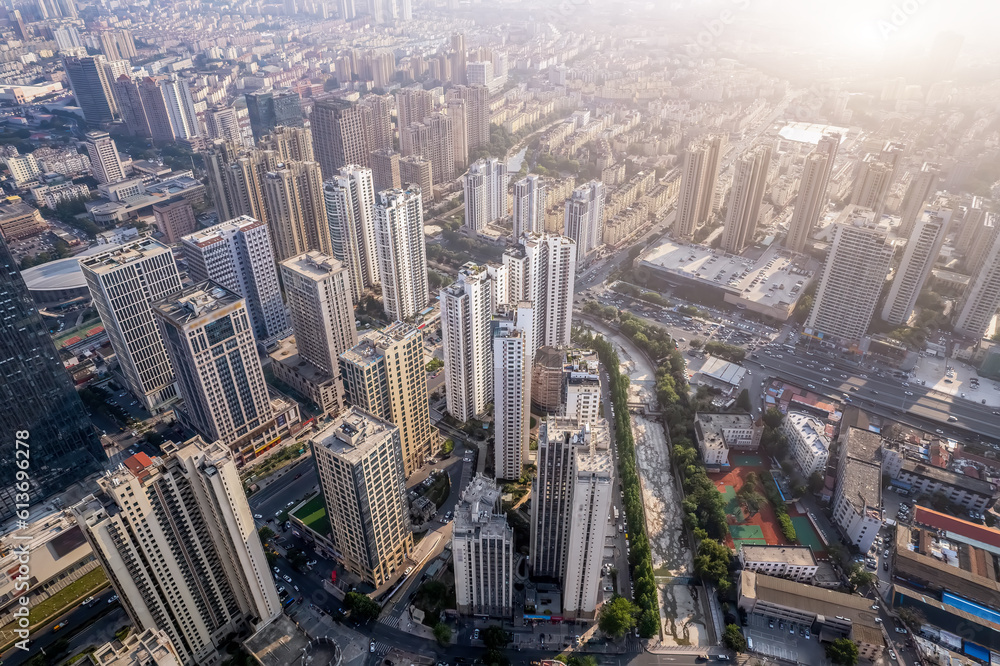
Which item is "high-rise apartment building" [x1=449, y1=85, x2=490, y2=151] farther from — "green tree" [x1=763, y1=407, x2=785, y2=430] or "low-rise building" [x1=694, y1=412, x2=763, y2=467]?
"green tree" [x1=763, y1=407, x2=785, y2=430]

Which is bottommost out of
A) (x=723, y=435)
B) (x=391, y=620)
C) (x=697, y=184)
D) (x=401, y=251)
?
(x=391, y=620)

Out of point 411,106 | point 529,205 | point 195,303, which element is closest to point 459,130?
point 411,106

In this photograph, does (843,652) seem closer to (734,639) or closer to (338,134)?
(734,639)

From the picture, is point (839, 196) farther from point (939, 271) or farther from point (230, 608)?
point (230, 608)

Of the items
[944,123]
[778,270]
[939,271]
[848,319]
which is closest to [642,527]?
[848,319]

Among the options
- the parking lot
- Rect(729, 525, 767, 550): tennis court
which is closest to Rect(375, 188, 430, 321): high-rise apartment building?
Rect(729, 525, 767, 550): tennis court

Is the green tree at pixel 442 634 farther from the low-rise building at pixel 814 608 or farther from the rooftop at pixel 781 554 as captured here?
the rooftop at pixel 781 554

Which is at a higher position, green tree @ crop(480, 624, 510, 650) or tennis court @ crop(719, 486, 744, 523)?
green tree @ crop(480, 624, 510, 650)
